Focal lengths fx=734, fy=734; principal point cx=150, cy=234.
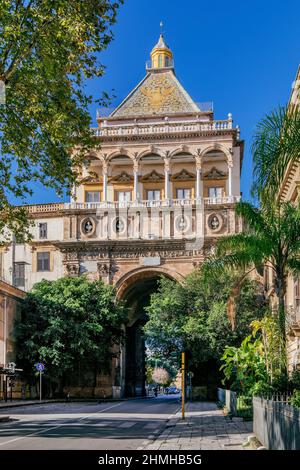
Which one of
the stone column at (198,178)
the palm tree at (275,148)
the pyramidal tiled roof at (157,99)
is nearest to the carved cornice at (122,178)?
the pyramidal tiled roof at (157,99)

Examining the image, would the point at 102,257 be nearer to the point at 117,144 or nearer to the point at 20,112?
the point at 117,144

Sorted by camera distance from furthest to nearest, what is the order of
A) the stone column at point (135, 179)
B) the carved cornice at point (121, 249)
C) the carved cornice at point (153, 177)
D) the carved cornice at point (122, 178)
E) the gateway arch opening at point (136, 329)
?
the carved cornice at point (122, 178), the carved cornice at point (153, 177), the stone column at point (135, 179), the gateway arch opening at point (136, 329), the carved cornice at point (121, 249)

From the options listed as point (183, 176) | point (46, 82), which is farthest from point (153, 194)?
point (46, 82)

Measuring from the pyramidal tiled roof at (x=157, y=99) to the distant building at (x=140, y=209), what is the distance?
8 cm

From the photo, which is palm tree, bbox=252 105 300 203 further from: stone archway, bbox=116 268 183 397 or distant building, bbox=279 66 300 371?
stone archway, bbox=116 268 183 397

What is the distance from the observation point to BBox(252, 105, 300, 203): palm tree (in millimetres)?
14219

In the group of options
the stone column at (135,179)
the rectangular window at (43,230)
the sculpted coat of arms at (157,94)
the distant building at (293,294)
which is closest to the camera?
the distant building at (293,294)

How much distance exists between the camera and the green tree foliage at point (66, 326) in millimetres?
41250

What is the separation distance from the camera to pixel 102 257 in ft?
160

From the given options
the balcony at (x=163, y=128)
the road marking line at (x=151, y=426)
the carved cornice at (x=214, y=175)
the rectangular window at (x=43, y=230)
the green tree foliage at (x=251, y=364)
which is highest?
the balcony at (x=163, y=128)

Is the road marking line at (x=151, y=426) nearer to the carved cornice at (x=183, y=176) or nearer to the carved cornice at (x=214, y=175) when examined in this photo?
the carved cornice at (x=214, y=175)

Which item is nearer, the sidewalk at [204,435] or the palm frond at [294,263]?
the sidewalk at [204,435]

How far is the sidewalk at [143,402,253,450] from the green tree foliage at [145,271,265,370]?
16.7 meters

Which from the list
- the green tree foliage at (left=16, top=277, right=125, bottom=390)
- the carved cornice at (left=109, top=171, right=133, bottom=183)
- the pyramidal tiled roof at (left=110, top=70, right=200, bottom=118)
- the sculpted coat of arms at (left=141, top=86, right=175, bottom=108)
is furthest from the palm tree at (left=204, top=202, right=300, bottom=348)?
the sculpted coat of arms at (left=141, top=86, right=175, bottom=108)
